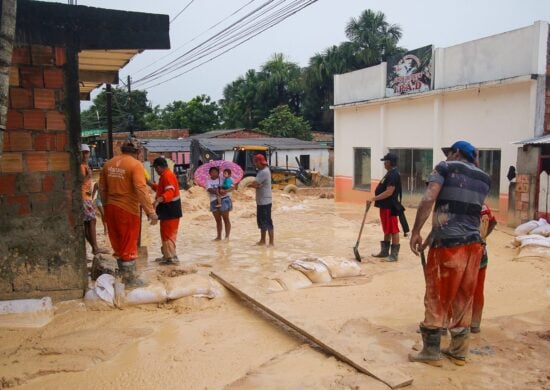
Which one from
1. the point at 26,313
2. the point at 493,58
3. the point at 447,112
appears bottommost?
the point at 26,313

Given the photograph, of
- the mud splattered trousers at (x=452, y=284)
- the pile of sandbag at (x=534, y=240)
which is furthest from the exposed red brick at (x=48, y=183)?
the pile of sandbag at (x=534, y=240)

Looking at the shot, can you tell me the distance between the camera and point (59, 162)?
484cm

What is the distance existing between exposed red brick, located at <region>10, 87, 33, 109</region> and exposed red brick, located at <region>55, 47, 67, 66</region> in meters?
0.41

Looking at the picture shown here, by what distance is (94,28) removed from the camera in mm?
4965

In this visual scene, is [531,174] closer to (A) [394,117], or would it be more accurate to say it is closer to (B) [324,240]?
(B) [324,240]

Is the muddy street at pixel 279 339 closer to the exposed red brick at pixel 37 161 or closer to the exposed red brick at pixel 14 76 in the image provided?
the exposed red brick at pixel 37 161

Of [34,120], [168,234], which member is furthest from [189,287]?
[34,120]

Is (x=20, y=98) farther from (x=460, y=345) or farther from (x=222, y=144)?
(x=222, y=144)

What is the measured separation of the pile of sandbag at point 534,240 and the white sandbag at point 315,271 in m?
3.44

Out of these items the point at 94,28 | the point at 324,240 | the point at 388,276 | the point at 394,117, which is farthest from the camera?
the point at 394,117

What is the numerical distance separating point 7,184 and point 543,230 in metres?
8.22

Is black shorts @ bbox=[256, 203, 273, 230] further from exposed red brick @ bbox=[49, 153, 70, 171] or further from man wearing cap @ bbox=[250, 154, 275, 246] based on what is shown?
exposed red brick @ bbox=[49, 153, 70, 171]

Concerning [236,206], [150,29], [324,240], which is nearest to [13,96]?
[150,29]

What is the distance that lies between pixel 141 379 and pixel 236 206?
12541 mm
